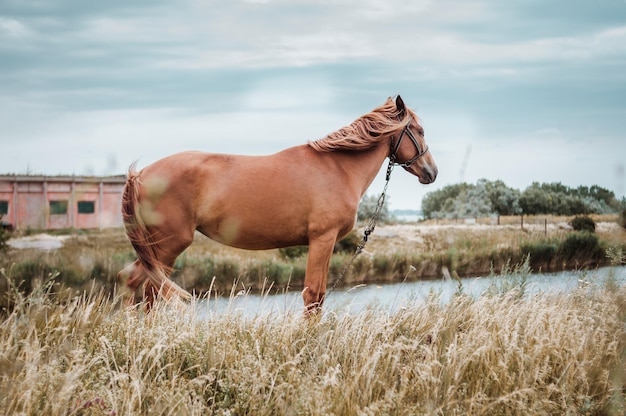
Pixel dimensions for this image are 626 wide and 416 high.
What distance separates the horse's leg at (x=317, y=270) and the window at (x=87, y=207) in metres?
22.6

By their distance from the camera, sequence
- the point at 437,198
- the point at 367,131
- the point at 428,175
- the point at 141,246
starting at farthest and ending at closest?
1. the point at 437,198
2. the point at 428,175
3. the point at 367,131
4. the point at 141,246

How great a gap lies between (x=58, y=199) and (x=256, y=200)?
21.0m

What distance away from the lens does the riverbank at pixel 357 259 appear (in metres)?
12.5

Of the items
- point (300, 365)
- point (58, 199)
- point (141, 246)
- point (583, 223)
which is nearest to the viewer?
point (300, 365)

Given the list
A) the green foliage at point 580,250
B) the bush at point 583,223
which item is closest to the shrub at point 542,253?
the green foliage at point 580,250

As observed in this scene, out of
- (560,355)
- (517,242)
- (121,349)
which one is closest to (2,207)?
(517,242)

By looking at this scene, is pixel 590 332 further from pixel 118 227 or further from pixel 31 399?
pixel 118 227

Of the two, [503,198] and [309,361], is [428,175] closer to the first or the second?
[309,361]

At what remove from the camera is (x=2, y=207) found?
2253 cm

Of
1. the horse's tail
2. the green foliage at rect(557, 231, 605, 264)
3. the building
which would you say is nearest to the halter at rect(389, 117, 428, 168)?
the horse's tail

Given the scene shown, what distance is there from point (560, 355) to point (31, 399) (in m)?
3.85

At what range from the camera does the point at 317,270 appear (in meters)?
5.67

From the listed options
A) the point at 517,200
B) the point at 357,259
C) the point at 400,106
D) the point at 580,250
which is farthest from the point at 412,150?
the point at 517,200

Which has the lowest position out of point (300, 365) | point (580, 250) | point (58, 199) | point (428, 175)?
point (300, 365)
